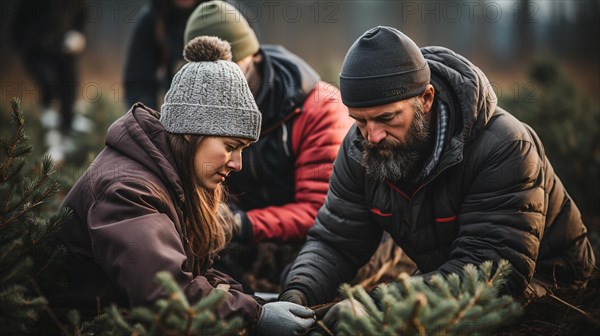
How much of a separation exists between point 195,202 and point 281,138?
1435mm

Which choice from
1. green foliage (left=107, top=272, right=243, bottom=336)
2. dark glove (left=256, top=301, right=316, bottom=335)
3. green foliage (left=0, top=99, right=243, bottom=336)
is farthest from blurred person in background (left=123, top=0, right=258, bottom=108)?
green foliage (left=107, top=272, right=243, bottom=336)

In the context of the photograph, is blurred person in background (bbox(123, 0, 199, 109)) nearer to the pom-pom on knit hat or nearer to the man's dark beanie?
the pom-pom on knit hat

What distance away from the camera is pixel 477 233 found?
2.96 meters

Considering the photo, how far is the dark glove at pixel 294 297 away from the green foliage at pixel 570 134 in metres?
3.74

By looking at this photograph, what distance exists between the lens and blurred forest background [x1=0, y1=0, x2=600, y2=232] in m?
6.55

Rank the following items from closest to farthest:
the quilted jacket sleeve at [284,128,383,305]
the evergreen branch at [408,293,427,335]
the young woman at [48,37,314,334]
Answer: the evergreen branch at [408,293,427,335]
the young woman at [48,37,314,334]
the quilted jacket sleeve at [284,128,383,305]

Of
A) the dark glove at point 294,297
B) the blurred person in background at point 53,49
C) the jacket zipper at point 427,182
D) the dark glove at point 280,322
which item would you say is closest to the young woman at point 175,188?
the dark glove at point 280,322

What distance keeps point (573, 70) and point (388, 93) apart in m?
15.7

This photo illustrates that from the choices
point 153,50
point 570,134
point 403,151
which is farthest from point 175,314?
point 570,134

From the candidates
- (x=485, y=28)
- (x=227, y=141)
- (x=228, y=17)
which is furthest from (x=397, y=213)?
(x=485, y=28)

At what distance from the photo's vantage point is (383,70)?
291cm

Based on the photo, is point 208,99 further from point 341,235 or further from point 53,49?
point 53,49

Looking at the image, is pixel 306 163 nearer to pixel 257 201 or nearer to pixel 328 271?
pixel 257 201

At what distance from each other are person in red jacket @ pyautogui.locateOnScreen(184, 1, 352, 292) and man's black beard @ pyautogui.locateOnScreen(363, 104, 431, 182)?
102 centimetres
